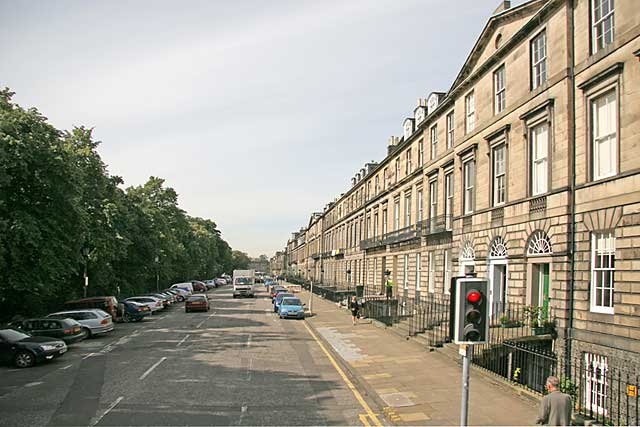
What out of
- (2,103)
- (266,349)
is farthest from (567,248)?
(2,103)

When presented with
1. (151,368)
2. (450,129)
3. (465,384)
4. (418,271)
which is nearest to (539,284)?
(465,384)

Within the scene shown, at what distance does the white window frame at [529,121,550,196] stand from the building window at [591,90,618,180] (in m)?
2.41

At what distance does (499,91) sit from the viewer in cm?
2177

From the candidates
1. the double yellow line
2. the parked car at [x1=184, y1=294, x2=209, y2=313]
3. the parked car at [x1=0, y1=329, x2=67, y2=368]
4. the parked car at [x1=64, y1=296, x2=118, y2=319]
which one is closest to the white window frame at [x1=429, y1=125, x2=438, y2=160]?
the double yellow line

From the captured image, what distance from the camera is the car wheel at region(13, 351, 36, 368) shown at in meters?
18.7

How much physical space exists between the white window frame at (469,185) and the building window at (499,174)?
2267mm

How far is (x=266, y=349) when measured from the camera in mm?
22344

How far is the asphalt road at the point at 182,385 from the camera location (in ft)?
38.6

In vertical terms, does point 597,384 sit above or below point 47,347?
above

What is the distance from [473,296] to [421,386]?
309 inches

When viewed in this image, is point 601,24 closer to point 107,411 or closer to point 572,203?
point 572,203

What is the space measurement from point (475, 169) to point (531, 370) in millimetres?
10322

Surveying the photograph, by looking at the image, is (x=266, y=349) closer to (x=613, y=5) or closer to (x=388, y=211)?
(x=613, y=5)

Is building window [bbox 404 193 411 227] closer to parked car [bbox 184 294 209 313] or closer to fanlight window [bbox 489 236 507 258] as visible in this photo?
fanlight window [bbox 489 236 507 258]
